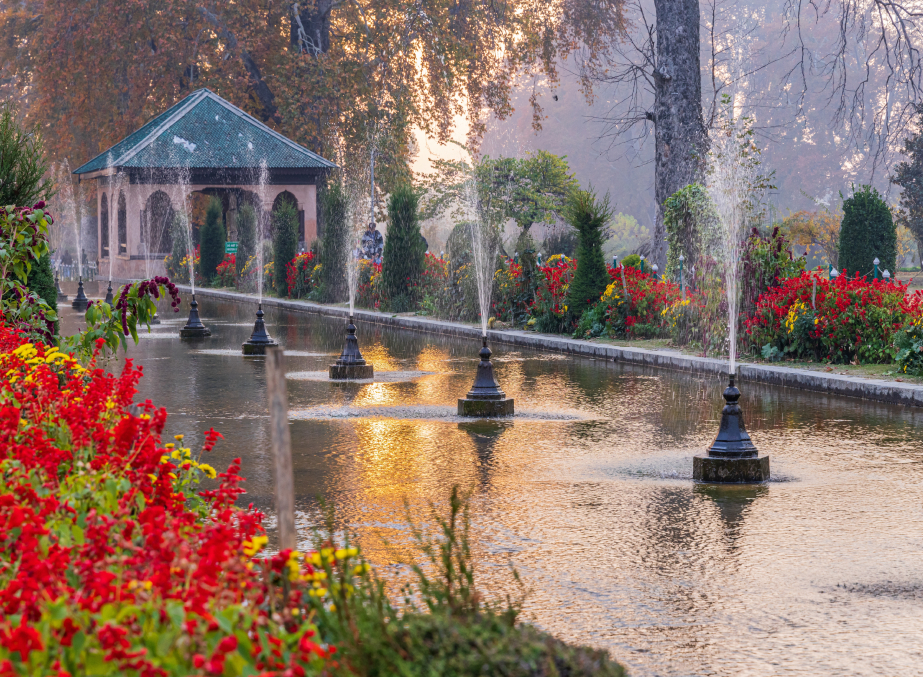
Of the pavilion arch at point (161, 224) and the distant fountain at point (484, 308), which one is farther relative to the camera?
the pavilion arch at point (161, 224)

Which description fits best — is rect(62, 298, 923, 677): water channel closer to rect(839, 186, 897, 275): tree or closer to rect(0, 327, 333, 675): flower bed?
rect(0, 327, 333, 675): flower bed

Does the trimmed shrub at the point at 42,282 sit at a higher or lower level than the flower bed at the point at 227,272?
lower

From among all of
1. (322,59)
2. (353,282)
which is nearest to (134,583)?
(353,282)

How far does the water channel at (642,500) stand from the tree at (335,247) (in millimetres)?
16947

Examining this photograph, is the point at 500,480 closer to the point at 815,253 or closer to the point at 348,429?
the point at 348,429

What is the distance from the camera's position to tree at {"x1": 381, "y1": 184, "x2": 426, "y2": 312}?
28.6m

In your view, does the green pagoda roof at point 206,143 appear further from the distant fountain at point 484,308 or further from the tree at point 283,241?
the tree at point 283,241

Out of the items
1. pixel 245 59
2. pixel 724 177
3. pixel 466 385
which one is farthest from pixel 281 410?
pixel 245 59

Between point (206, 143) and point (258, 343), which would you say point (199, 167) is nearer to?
point (206, 143)

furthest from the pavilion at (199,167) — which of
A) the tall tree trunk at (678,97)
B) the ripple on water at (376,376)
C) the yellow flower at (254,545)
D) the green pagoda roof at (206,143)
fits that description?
the yellow flower at (254,545)

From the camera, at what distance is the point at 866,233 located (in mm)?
26031

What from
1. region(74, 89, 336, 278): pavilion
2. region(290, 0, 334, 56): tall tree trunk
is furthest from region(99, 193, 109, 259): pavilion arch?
region(290, 0, 334, 56): tall tree trunk

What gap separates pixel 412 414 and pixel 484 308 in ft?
32.7

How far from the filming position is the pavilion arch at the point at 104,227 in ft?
169
